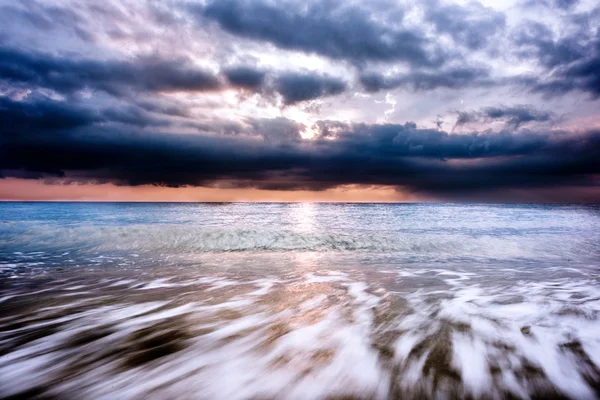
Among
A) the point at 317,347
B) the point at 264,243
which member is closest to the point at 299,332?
the point at 317,347

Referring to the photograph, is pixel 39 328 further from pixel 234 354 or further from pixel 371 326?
pixel 371 326

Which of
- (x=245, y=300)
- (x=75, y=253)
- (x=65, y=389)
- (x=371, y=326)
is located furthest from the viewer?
(x=75, y=253)

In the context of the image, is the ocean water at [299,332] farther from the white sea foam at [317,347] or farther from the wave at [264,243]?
the wave at [264,243]

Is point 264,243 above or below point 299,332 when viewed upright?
below

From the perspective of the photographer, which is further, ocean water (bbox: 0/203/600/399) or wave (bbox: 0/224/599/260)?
wave (bbox: 0/224/599/260)

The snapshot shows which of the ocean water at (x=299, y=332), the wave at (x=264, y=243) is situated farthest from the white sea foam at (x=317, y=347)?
the wave at (x=264, y=243)

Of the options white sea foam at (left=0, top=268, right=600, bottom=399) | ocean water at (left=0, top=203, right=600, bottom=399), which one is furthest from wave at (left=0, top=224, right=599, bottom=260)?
white sea foam at (left=0, top=268, right=600, bottom=399)

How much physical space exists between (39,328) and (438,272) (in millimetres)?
6233

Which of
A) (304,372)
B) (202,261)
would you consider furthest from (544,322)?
(202,261)

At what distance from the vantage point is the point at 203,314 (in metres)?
3.58

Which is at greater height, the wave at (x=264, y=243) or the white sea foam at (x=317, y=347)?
the white sea foam at (x=317, y=347)

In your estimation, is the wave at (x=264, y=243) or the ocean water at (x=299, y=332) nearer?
the ocean water at (x=299, y=332)

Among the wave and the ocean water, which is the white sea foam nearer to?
the ocean water

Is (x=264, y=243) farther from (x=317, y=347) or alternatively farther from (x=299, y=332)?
(x=317, y=347)
